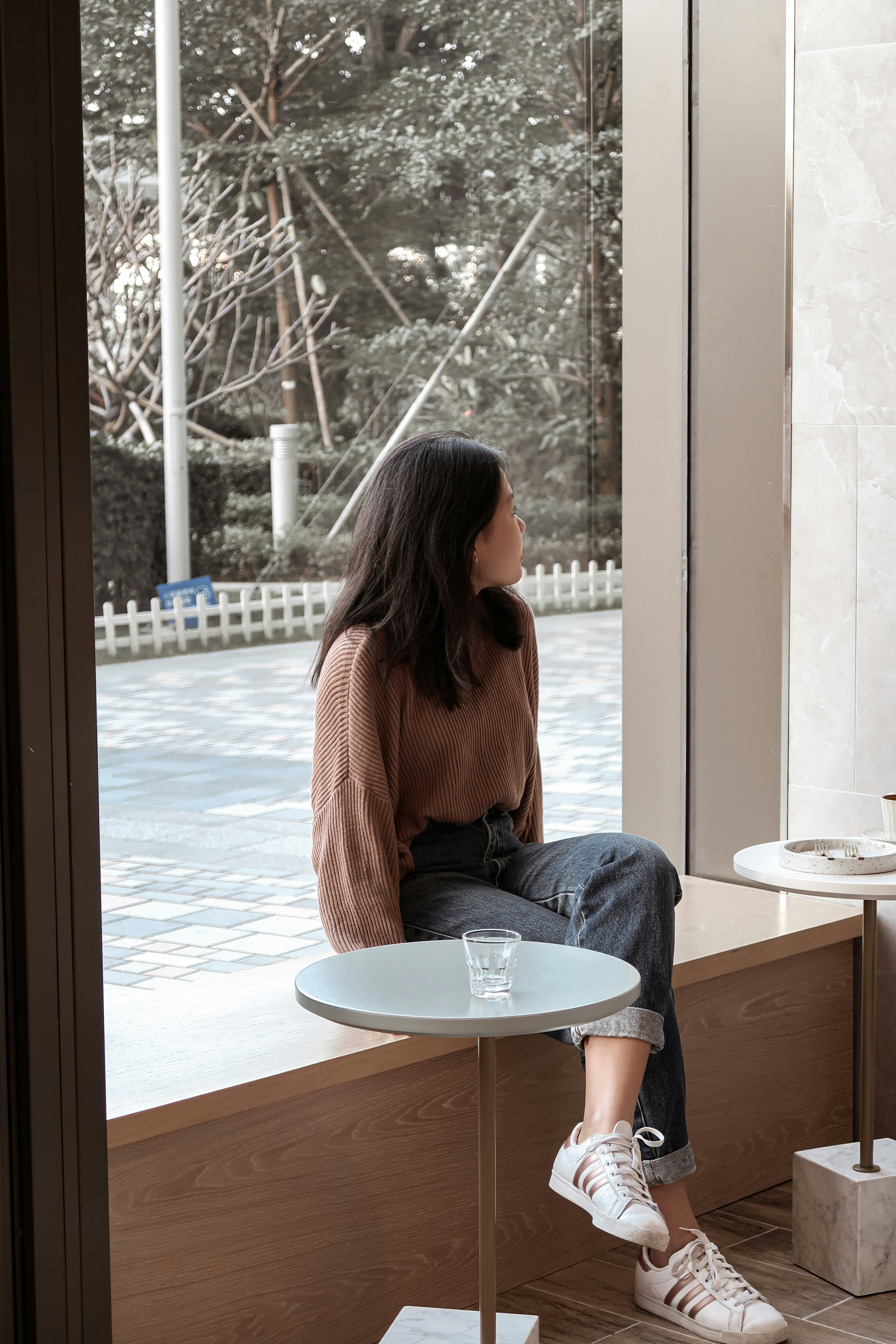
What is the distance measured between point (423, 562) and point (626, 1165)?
787mm

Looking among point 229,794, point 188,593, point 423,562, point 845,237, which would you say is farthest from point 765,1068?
point 188,593

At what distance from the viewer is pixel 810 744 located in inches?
96.1

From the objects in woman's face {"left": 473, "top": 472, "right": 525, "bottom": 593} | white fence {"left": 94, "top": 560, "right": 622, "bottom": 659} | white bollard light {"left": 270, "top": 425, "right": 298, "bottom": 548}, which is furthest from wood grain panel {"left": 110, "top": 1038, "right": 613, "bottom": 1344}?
white bollard light {"left": 270, "top": 425, "right": 298, "bottom": 548}

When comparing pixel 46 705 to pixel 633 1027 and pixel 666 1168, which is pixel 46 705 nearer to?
pixel 633 1027

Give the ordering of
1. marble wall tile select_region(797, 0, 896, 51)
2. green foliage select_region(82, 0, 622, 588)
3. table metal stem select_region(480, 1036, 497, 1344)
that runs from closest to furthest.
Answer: table metal stem select_region(480, 1036, 497, 1344) → marble wall tile select_region(797, 0, 896, 51) → green foliage select_region(82, 0, 622, 588)

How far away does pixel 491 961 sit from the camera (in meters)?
1.27

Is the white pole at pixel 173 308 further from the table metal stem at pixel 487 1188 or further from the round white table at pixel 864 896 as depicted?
the table metal stem at pixel 487 1188

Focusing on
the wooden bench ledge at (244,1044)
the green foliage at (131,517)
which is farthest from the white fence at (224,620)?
the wooden bench ledge at (244,1044)

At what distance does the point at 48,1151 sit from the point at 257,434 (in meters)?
6.85

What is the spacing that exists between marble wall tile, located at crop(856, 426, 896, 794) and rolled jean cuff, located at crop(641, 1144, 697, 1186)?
83 centimetres

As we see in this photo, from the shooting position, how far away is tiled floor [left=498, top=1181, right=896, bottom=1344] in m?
1.74

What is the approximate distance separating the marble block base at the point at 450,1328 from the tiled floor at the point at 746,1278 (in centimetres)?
18

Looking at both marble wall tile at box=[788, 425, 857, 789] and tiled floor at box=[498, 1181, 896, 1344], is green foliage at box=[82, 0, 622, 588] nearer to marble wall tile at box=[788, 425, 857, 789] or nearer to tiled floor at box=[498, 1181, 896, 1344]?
marble wall tile at box=[788, 425, 857, 789]

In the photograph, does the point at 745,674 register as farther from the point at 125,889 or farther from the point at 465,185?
the point at 465,185
